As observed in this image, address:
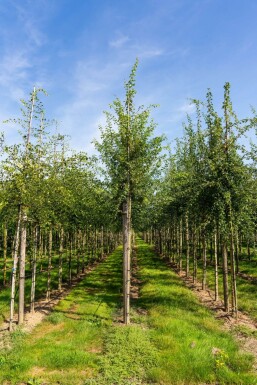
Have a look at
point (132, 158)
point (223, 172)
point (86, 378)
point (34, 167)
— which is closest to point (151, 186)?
point (132, 158)

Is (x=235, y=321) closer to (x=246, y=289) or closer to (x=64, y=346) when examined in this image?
(x=246, y=289)

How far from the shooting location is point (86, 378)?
11.5 m

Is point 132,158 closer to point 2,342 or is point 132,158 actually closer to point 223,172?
point 223,172

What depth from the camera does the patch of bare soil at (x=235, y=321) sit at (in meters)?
14.4

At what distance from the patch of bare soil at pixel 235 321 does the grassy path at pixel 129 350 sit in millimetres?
659

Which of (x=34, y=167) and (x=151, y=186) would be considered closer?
(x=34, y=167)

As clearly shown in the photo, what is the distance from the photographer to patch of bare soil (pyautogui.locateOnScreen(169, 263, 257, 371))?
14.4 meters

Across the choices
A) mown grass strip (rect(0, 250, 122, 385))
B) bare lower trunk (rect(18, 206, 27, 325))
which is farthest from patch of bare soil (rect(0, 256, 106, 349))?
bare lower trunk (rect(18, 206, 27, 325))

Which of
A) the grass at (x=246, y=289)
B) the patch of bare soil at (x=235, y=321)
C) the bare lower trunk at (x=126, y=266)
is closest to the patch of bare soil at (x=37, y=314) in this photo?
the bare lower trunk at (x=126, y=266)

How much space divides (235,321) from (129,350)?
729 centimetres

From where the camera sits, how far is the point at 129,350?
535 inches

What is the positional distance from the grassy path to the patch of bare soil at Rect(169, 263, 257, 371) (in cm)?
66

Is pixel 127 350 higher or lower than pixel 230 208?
lower

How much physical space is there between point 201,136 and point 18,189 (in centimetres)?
1209
